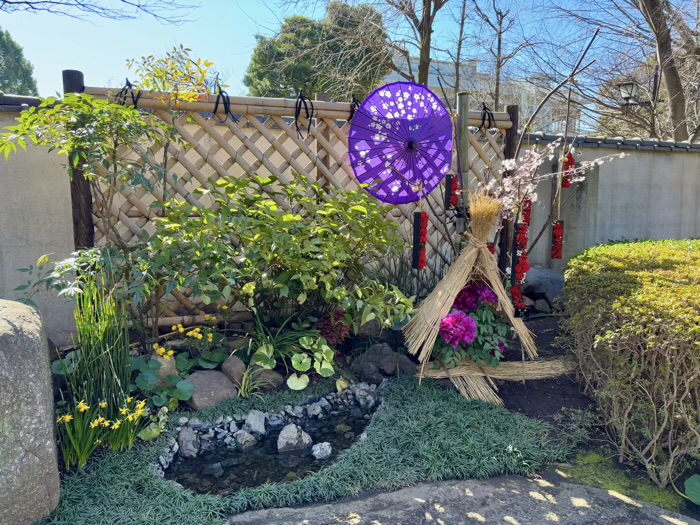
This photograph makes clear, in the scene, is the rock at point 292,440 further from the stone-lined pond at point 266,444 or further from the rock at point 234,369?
the rock at point 234,369

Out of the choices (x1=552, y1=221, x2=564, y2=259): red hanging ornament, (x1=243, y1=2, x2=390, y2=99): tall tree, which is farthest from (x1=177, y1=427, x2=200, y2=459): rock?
(x1=243, y1=2, x2=390, y2=99): tall tree

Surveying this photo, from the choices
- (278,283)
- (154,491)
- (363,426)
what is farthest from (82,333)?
(363,426)

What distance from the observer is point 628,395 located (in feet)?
7.29

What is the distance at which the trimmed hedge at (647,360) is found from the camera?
207cm

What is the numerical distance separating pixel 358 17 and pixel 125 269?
5744 millimetres

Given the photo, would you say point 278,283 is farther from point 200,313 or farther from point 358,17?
point 358,17

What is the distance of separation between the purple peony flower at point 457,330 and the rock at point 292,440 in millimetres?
859

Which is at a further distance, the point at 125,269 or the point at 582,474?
the point at 125,269

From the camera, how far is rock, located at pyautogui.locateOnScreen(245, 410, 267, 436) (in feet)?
8.43

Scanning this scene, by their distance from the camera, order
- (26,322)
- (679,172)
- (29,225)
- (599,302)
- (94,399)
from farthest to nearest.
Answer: (679,172) → (29,225) → (599,302) → (94,399) → (26,322)

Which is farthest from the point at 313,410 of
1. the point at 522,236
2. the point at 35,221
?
the point at 35,221

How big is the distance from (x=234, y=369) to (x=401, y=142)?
1.57m

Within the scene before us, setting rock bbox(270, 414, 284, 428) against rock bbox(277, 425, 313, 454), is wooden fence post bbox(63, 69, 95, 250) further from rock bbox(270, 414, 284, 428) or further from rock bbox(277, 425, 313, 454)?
rock bbox(277, 425, 313, 454)

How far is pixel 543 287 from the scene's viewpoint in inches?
174
